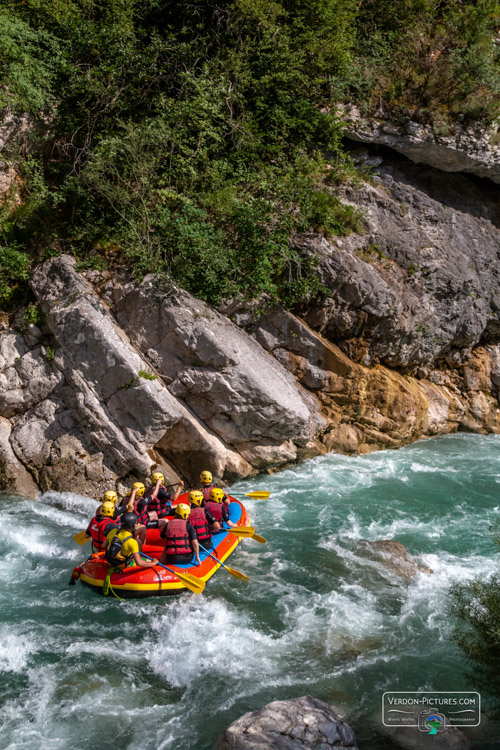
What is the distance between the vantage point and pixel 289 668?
5332 mm

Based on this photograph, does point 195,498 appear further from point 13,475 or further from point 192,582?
point 13,475

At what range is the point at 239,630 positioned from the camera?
5.89m

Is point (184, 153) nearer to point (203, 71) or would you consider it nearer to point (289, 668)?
point (203, 71)

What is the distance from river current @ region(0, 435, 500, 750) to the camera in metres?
4.75

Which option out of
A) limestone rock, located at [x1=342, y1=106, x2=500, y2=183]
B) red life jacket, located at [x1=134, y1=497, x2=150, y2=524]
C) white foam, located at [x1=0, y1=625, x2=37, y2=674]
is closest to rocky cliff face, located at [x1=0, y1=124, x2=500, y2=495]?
limestone rock, located at [x1=342, y1=106, x2=500, y2=183]

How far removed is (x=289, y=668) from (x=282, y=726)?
128cm

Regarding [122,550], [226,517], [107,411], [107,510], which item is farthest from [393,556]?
[107,411]

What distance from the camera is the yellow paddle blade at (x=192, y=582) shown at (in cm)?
630

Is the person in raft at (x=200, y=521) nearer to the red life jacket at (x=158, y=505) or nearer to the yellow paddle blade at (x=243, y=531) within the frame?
the yellow paddle blade at (x=243, y=531)

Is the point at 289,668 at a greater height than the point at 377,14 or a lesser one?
lesser

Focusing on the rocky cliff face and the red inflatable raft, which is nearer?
the red inflatable raft

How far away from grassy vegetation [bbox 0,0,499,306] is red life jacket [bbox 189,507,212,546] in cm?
423

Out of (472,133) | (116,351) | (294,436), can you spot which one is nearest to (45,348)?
(116,351)

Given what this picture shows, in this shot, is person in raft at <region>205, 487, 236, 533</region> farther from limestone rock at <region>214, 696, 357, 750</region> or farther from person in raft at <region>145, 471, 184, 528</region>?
limestone rock at <region>214, 696, 357, 750</region>
